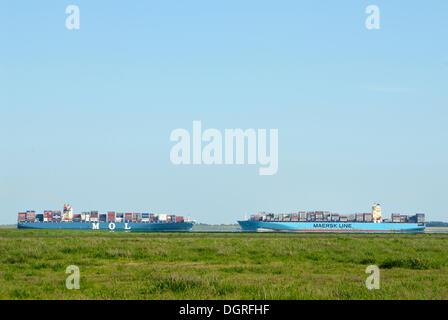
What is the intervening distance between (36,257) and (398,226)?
160826mm

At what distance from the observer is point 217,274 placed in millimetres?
24609

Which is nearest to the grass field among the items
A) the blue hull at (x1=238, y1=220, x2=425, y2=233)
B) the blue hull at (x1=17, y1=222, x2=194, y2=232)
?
the blue hull at (x1=238, y1=220, x2=425, y2=233)

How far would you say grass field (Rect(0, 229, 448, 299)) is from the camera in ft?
60.1

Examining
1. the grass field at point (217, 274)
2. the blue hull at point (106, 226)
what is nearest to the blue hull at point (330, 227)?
the blue hull at point (106, 226)

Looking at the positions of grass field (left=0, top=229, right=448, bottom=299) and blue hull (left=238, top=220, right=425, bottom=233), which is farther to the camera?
blue hull (left=238, top=220, right=425, bottom=233)

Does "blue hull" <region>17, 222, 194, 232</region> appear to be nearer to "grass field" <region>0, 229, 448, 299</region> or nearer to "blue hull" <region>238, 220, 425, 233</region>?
"blue hull" <region>238, 220, 425, 233</region>

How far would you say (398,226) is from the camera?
582 ft

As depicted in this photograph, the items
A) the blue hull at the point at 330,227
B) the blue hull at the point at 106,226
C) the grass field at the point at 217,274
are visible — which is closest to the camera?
the grass field at the point at 217,274

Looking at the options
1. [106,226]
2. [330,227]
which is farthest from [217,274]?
[106,226]

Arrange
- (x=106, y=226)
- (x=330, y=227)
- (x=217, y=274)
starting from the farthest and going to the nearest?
(x=106, y=226), (x=330, y=227), (x=217, y=274)

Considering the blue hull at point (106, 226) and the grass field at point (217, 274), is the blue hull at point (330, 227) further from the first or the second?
the grass field at point (217, 274)

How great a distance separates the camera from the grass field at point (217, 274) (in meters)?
18.3

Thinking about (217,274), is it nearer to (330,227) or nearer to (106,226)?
(330,227)
